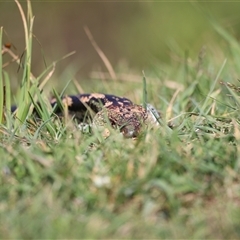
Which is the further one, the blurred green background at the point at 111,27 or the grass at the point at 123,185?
the blurred green background at the point at 111,27

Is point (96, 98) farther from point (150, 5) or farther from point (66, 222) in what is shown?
point (150, 5)

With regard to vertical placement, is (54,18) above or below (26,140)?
below

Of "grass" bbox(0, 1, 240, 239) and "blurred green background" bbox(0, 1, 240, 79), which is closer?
"grass" bbox(0, 1, 240, 239)

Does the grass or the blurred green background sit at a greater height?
the grass

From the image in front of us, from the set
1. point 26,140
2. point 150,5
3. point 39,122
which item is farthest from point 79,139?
point 150,5

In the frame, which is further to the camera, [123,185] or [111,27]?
[111,27]

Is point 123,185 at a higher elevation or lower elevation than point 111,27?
higher

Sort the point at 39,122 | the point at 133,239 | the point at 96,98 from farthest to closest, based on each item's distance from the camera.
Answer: the point at 96,98, the point at 39,122, the point at 133,239

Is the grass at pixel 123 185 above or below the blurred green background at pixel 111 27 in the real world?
above
